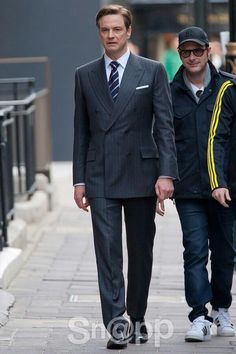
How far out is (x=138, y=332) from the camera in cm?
667

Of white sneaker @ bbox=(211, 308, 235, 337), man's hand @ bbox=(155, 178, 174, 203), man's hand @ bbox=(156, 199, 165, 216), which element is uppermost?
man's hand @ bbox=(155, 178, 174, 203)

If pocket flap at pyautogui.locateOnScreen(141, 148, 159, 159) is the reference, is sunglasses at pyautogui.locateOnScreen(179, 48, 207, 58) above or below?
above

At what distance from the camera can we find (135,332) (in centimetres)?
666

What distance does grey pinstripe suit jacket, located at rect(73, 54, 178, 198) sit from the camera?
6.51 meters

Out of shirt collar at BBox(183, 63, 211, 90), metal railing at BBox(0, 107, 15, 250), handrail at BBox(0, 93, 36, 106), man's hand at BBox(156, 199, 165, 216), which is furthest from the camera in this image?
handrail at BBox(0, 93, 36, 106)

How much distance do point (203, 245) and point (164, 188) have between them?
0.54 m

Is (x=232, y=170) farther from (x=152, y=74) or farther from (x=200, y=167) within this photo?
(x=152, y=74)

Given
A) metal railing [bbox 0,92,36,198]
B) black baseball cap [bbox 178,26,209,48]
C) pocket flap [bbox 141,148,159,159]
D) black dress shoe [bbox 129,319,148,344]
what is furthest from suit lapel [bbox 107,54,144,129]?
metal railing [bbox 0,92,36,198]

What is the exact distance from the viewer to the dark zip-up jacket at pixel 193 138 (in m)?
6.72

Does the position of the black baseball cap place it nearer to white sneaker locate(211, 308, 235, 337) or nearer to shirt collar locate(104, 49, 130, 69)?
shirt collar locate(104, 49, 130, 69)

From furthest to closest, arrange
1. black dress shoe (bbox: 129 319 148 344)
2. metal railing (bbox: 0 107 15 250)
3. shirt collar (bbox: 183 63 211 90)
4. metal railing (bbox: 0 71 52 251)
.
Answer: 1. metal railing (bbox: 0 71 52 251)
2. metal railing (bbox: 0 107 15 250)
3. shirt collar (bbox: 183 63 211 90)
4. black dress shoe (bbox: 129 319 148 344)

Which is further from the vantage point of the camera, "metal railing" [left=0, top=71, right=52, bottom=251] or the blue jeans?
"metal railing" [left=0, top=71, right=52, bottom=251]

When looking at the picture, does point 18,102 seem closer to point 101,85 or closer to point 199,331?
point 101,85

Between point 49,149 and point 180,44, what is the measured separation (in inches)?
308
